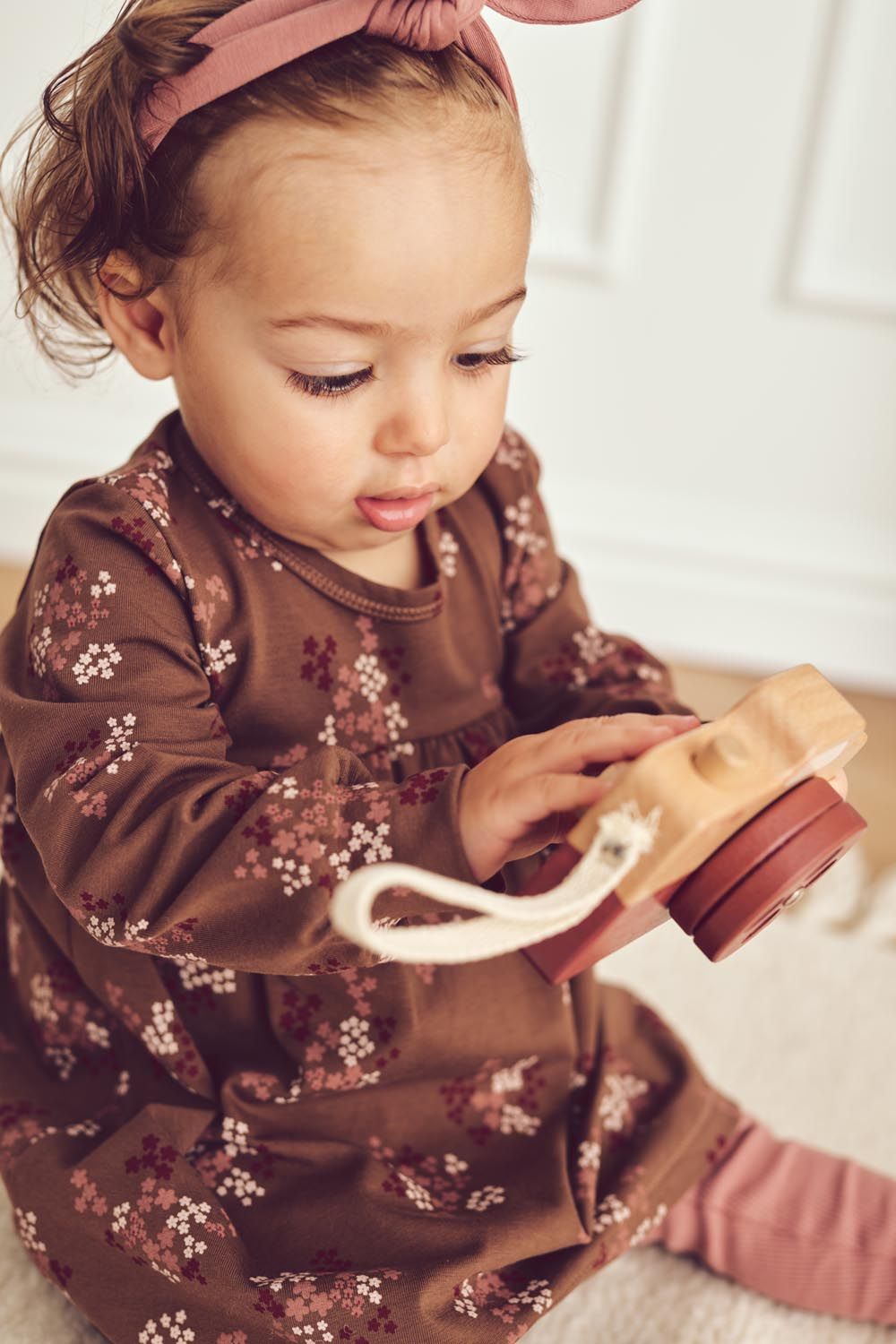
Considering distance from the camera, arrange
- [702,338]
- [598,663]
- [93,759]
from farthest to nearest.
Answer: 1. [702,338]
2. [598,663]
3. [93,759]

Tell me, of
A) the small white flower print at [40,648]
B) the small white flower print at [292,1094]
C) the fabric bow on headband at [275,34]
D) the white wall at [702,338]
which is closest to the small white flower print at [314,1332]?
the small white flower print at [292,1094]

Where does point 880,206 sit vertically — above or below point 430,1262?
above

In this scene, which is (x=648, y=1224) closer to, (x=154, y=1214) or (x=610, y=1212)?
(x=610, y=1212)

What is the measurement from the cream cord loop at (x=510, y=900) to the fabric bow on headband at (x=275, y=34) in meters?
0.34

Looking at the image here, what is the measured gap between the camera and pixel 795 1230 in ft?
2.56

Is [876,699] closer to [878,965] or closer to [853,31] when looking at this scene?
[878,965]

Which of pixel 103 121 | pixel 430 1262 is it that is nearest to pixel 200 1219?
pixel 430 1262

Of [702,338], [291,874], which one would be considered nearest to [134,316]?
[291,874]

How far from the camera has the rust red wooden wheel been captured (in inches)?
21.0

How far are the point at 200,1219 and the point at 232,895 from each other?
19 centimetres

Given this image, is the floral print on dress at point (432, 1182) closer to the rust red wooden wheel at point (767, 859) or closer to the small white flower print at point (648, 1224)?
the small white flower print at point (648, 1224)

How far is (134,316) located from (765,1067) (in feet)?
2.09

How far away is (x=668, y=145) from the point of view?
49.9 inches

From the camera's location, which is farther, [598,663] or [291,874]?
[598,663]
